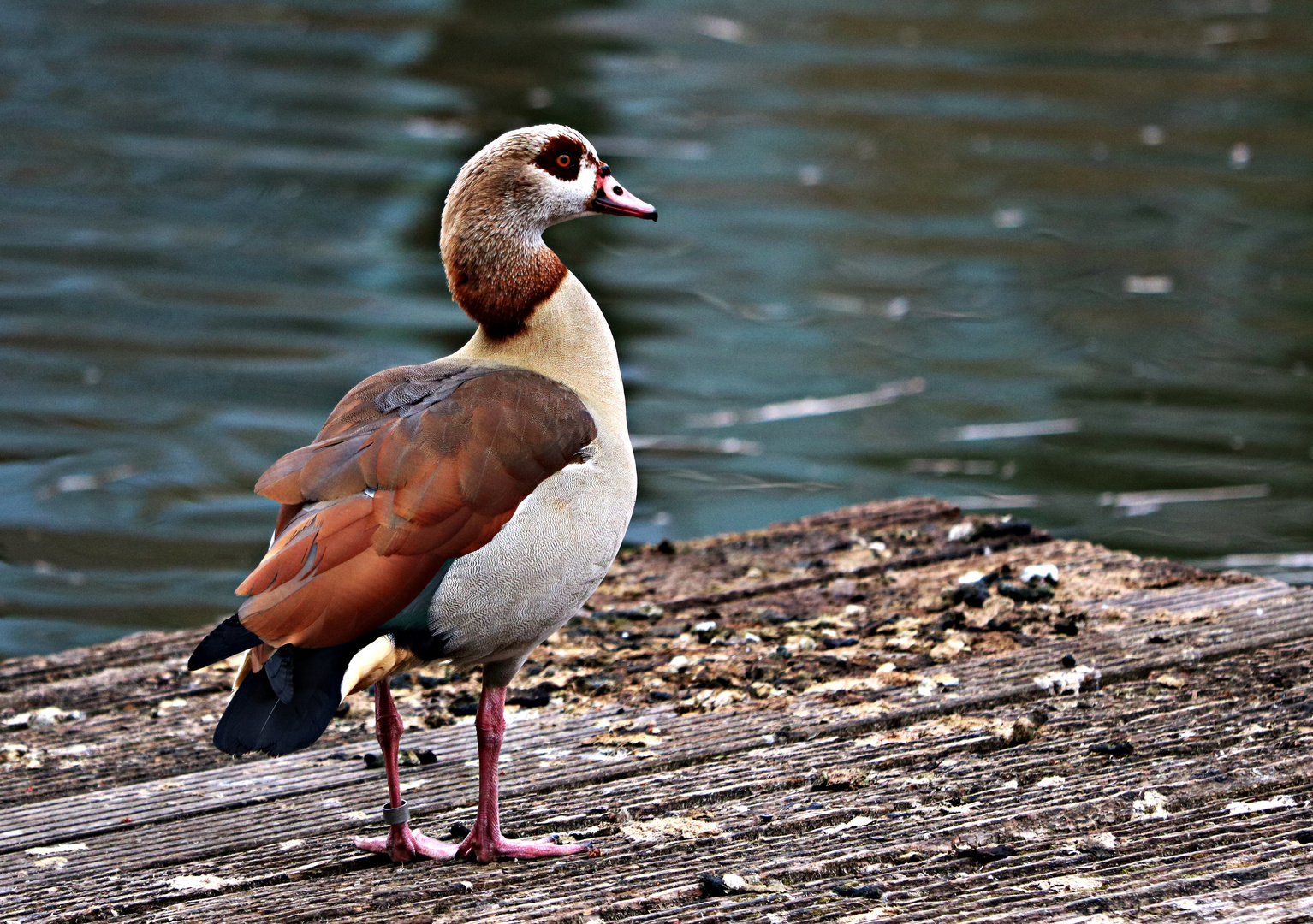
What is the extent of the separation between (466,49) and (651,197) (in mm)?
5585

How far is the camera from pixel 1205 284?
1183cm

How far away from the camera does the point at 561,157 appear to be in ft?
13.4

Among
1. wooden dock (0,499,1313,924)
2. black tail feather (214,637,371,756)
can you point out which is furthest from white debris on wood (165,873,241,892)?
black tail feather (214,637,371,756)

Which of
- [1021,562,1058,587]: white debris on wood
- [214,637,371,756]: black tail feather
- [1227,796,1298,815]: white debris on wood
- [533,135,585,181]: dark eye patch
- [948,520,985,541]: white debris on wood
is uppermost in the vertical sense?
[533,135,585,181]: dark eye patch

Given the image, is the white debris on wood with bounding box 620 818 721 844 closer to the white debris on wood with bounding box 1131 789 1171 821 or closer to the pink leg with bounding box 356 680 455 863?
the pink leg with bounding box 356 680 455 863

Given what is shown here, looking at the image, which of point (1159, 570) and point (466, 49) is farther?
point (466, 49)

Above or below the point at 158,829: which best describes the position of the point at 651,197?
below

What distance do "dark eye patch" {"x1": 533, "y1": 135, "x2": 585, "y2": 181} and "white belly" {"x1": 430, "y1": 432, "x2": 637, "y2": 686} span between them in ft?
2.27

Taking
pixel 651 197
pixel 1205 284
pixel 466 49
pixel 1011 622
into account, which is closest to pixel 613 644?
pixel 1011 622

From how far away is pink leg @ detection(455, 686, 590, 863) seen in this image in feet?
11.9

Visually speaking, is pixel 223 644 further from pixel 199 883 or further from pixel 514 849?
pixel 514 849

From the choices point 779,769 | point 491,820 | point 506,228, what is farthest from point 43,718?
point 779,769

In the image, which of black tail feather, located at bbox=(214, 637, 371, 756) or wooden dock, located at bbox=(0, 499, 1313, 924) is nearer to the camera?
black tail feather, located at bbox=(214, 637, 371, 756)

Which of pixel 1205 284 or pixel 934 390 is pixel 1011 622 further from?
pixel 1205 284
